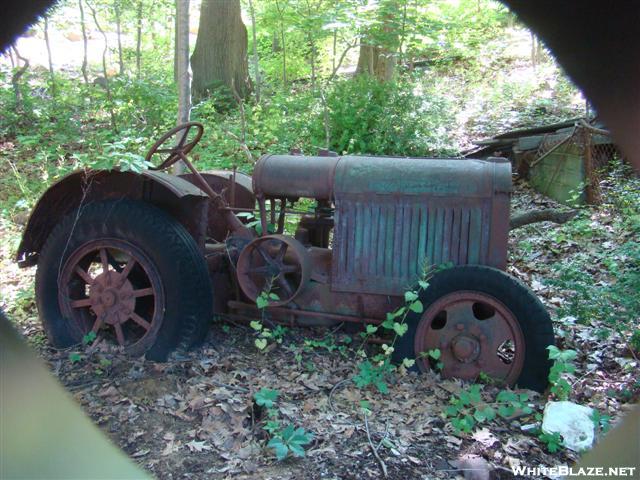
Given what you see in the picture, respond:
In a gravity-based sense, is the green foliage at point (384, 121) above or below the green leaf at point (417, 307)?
above

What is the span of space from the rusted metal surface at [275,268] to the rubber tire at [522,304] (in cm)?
92

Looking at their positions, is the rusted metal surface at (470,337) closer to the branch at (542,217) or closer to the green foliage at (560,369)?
the green foliage at (560,369)

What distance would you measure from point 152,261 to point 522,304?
2.35m

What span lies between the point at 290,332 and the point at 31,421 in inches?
86.2

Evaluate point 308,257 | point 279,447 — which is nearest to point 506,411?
point 279,447

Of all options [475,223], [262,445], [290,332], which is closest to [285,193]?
[290,332]

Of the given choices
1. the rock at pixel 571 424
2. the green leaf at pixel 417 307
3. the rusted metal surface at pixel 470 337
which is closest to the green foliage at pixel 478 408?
the rock at pixel 571 424

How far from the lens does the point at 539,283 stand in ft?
16.7

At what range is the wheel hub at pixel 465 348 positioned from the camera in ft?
11.4

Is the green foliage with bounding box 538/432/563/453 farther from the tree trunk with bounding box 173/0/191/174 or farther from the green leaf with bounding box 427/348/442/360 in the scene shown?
the tree trunk with bounding box 173/0/191/174

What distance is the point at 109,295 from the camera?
380cm

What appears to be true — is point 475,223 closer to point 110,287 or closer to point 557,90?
point 110,287

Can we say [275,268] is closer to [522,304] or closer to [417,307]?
[417,307]

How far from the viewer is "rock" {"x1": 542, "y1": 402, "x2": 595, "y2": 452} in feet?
9.20
